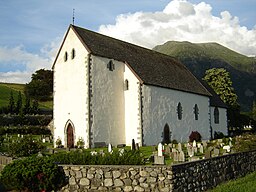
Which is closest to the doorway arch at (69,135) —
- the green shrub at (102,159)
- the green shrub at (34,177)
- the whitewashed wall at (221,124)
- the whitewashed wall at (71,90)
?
the whitewashed wall at (71,90)

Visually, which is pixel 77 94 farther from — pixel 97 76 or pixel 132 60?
pixel 132 60

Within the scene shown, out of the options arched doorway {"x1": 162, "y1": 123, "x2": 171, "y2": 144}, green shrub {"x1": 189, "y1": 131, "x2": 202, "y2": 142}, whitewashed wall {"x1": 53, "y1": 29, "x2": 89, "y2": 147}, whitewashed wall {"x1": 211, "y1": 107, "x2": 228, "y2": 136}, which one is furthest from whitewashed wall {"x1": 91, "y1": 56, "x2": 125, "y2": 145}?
whitewashed wall {"x1": 211, "y1": 107, "x2": 228, "y2": 136}

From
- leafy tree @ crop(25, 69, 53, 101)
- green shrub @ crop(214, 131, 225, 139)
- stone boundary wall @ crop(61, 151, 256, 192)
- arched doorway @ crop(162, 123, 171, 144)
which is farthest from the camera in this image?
leafy tree @ crop(25, 69, 53, 101)

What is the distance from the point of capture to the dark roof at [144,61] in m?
35.0

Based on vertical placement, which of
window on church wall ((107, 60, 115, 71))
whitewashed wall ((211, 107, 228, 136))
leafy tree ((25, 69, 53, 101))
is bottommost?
whitewashed wall ((211, 107, 228, 136))

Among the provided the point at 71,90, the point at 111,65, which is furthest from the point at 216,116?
the point at 71,90

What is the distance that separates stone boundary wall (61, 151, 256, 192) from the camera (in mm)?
12727

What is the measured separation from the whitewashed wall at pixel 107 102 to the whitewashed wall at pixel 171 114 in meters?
2.60

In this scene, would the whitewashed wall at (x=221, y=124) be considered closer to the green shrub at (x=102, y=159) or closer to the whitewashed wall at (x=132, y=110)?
the whitewashed wall at (x=132, y=110)

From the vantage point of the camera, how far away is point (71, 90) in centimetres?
3434

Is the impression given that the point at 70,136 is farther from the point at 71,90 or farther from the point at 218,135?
the point at 218,135

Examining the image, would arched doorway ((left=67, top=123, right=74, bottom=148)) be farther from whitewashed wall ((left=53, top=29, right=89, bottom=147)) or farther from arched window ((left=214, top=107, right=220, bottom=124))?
arched window ((left=214, top=107, right=220, bottom=124))

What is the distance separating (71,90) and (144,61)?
1037cm

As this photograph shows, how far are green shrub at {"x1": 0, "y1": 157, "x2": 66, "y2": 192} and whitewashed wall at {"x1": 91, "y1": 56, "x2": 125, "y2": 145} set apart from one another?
17841mm
